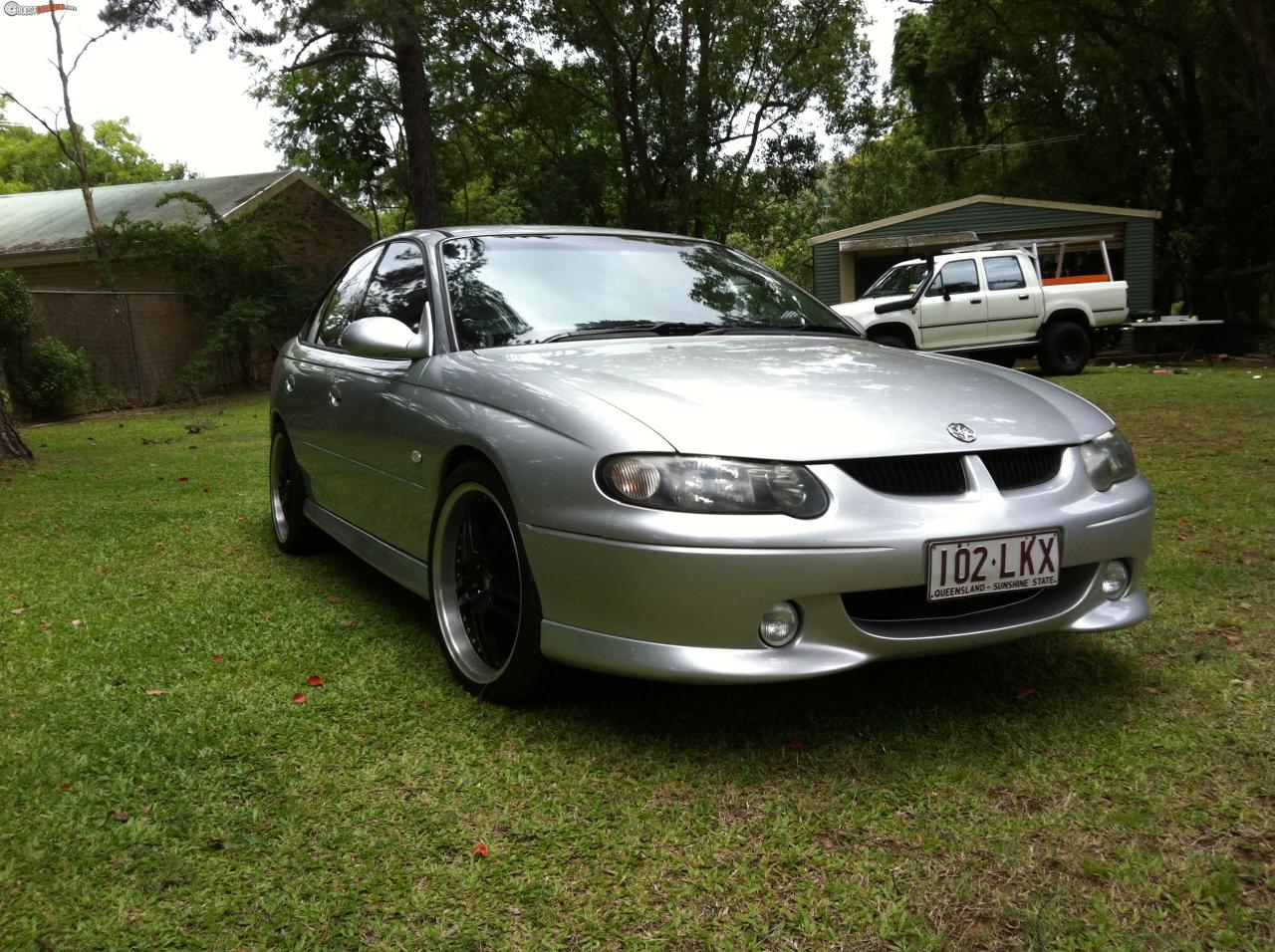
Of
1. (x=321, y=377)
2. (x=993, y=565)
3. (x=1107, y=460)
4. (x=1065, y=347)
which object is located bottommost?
(x=1065, y=347)

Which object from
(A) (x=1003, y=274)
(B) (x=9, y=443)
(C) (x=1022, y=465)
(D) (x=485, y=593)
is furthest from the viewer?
(A) (x=1003, y=274)

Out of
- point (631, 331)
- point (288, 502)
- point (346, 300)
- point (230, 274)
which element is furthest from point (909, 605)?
point (230, 274)

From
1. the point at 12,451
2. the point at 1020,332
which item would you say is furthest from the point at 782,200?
the point at 12,451

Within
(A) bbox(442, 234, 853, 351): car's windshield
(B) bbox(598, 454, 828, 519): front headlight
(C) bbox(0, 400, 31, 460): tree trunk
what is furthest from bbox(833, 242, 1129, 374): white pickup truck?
(B) bbox(598, 454, 828, 519): front headlight

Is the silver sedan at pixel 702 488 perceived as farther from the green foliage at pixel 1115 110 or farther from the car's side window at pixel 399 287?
the green foliage at pixel 1115 110

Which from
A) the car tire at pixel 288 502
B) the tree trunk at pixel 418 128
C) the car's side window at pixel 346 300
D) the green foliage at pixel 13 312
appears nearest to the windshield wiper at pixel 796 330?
the car's side window at pixel 346 300

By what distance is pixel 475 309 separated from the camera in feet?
11.1

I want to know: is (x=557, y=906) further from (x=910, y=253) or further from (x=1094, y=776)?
(x=910, y=253)

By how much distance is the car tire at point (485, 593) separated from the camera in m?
2.75

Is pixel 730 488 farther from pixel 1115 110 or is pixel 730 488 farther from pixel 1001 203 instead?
pixel 1115 110

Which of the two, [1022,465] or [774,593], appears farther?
[1022,465]

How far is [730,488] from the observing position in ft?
7.75

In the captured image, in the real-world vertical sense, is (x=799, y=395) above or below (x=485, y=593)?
above

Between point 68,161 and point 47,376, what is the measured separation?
1959 inches
